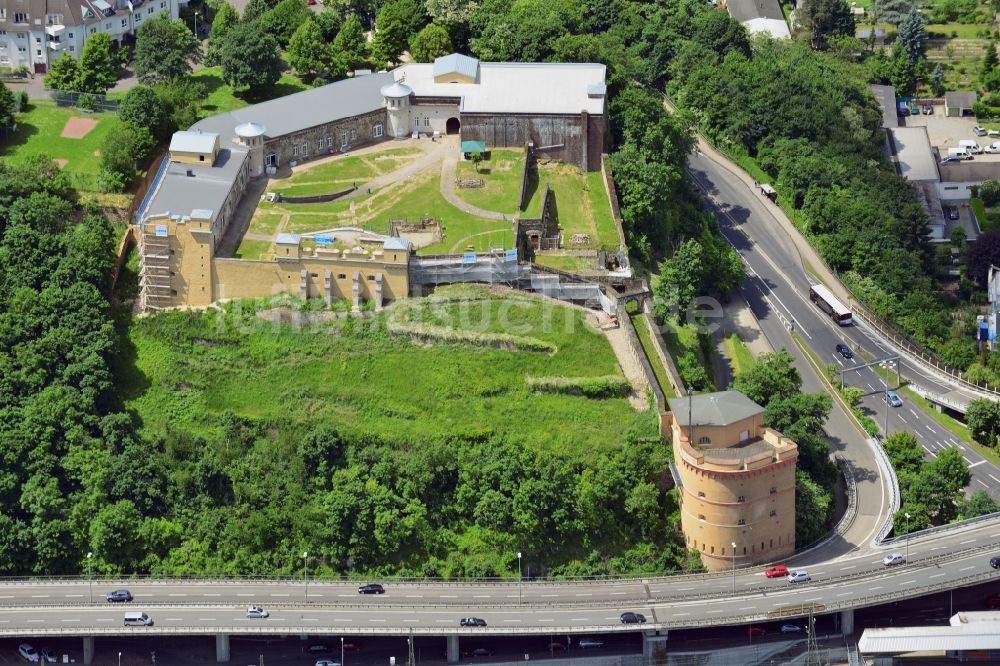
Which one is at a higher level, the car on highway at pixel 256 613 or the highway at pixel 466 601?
the car on highway at pixel 256 613

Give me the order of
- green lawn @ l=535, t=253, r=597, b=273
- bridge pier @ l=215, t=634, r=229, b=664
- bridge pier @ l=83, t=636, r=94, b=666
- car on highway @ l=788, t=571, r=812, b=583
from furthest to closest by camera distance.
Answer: green lawn @ l=535, t=253, r=597, b=273 → car on highway @ l=788, t=571, r=812, b=583 → bridge pier @ l=83, t=636, r=94, b=666 → bridge pier @ l=215, t=634, r=229, b=664

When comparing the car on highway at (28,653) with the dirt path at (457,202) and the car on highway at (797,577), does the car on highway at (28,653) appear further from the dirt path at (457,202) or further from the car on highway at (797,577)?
the car on highway at (797,577)

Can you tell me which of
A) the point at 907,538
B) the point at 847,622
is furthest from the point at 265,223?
the point at 907,538

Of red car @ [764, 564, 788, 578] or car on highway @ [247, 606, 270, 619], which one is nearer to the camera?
car on highway @ [247, 606, 270, 619]

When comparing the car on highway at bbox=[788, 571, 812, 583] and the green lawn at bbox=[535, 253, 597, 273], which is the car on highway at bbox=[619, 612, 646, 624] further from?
the green lawn at bbox=[535, 253, 597, 273]

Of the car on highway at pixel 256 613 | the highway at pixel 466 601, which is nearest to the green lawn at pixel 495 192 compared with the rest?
the highway at pixel 466 601

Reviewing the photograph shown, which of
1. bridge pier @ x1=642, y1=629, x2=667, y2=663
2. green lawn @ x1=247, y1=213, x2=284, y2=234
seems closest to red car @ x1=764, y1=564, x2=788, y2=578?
bridge pier @ x1=642, y1=629, x2=667, y2=663

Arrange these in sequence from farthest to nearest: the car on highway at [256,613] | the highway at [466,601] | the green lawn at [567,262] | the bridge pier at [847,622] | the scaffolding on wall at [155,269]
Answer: the green lawn at [567,262] < the scaffolding on wall at [155,269] < the bridge pier at [847,622] < the car on highway at [256,613] < the highway at [466,601]

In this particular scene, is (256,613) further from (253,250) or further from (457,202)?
(457,202)
